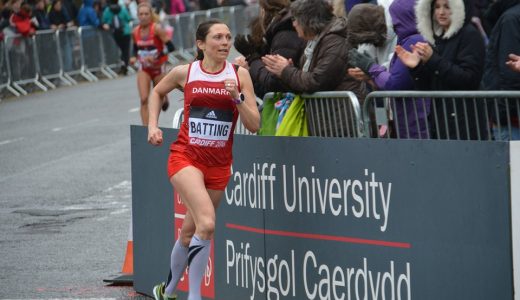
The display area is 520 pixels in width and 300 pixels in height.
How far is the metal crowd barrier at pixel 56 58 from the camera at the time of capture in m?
28.1

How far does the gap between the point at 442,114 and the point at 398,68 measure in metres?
1.02

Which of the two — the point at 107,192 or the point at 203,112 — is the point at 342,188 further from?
the point at 107,192

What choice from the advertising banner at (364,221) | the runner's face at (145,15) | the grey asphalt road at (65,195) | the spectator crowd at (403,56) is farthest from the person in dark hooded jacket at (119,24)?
the advertising banner at (364,221)

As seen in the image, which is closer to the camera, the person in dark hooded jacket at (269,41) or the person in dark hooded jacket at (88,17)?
the person in dark hooded jacket at (269,41)

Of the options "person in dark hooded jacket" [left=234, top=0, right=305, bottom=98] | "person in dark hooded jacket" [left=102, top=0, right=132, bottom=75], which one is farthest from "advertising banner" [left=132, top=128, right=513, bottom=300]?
"person in dark hooded jacket" [left=102, top=0, right=132, bottom=75]

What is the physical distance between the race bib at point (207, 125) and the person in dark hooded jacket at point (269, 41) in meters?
1.02

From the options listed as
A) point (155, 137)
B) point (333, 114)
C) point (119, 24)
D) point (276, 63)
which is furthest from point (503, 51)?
point (119, 24)

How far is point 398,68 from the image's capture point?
28.1 feet

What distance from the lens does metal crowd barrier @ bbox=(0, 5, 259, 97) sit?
92.2ft

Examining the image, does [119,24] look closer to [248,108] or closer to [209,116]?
[209,116]

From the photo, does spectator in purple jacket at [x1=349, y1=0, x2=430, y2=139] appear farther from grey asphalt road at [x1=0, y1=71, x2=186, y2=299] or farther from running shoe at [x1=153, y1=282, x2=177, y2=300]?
grey asphalt road at [x1=0, y1=71, x2=186, y2=299]

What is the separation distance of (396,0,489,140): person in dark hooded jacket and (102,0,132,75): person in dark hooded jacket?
2480 centimetres

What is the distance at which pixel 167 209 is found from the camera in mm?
9500

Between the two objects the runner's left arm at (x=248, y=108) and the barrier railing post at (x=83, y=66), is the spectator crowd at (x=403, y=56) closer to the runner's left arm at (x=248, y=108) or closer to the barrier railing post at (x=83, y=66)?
the runner's left arm at (x=248, y=108)
